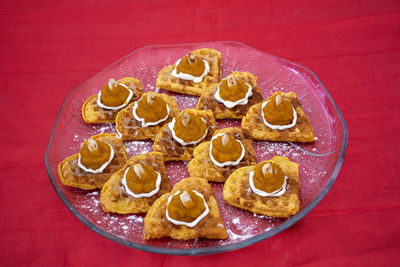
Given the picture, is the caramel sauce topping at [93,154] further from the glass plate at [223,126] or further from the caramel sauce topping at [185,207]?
the caramel sauce topping at [185,207]

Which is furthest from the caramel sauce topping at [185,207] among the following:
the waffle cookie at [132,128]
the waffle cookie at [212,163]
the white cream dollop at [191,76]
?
the white cream dollop at [191,76]

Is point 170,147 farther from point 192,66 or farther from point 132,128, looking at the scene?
point 192,66

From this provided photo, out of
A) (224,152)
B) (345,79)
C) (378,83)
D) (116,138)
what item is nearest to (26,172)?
(116,138)

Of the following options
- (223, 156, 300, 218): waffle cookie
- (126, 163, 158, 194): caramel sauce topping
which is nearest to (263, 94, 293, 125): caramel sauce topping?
(223, 156, 300, 218): waffle cookie

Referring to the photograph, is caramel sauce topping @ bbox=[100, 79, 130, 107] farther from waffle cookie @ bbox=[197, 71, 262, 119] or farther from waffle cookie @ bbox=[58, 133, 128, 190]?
waffle cookie @ bbox=[197, 71, 262, 119]

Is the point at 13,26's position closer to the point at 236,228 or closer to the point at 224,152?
the point at 224,152

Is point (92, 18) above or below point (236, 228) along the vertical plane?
above
